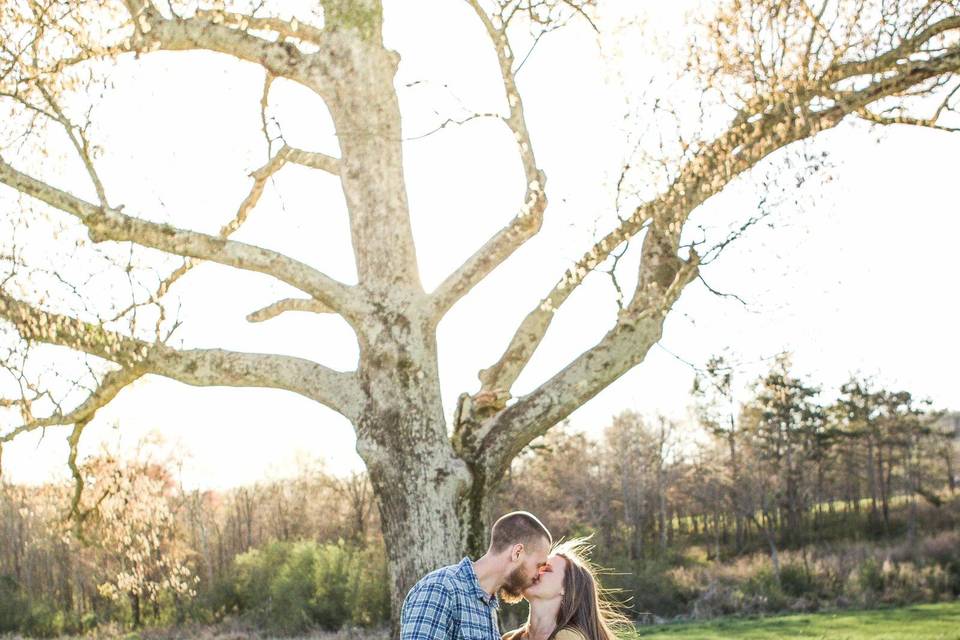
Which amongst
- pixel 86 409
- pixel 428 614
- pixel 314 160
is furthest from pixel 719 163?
pixel 86 409

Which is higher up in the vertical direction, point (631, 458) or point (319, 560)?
point (631, 458)

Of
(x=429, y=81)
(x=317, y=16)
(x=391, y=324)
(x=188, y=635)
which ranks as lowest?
(x=188, y=635)

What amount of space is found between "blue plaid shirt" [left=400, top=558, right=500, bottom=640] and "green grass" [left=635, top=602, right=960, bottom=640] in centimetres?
2015

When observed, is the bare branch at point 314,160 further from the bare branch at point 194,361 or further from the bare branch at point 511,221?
the bare branch at point 194,361

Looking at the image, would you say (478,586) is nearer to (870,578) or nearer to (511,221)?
(511,221)

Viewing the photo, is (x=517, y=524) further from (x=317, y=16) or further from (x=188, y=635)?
(x=188, y=635)

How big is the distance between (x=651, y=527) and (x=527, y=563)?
40868mm

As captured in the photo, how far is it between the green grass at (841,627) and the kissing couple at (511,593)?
19849mm

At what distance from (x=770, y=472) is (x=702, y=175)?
3794 centimetres

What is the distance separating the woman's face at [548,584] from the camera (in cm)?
479

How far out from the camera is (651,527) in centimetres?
4422

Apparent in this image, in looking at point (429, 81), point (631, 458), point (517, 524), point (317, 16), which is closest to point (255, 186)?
point (317, 16)

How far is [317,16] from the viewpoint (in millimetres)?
9445

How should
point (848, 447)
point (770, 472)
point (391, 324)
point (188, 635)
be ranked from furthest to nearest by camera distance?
1. point (848, 447)
2. point (770, 472)
3. point (188, 635)
4. point (391, 324)
